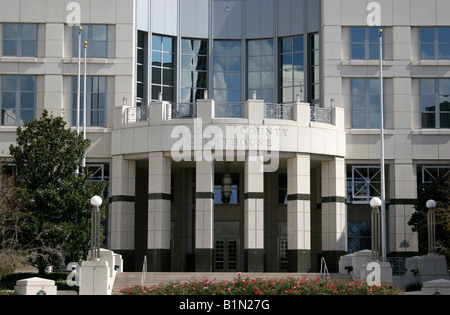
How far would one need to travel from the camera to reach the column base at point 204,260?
40.3 meters

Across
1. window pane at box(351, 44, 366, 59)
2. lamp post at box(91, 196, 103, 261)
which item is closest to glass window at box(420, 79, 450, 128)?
window pane at box(351, 44, 366, 59)

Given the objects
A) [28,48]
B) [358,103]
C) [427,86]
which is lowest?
[358,103]

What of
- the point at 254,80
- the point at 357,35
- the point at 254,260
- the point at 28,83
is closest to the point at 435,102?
the point at 357,35

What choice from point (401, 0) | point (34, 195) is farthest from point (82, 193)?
point (401, 0)

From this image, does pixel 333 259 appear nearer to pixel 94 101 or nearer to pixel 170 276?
pixel 170 276

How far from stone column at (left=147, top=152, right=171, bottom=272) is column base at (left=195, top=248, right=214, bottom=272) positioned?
1883 millimetres

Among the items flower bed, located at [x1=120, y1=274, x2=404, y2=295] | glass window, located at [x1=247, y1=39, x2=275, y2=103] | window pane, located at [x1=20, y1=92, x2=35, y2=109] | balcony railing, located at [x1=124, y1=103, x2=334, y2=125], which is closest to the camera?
flower bed, located at [x1=120, y1=274, x2=404, y2=295]

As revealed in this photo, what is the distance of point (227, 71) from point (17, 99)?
12.8 meters

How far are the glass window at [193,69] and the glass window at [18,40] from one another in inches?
355

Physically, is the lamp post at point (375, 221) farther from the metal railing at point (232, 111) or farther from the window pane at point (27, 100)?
the window pane at point (27, 100)

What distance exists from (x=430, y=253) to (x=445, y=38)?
14.6 metres

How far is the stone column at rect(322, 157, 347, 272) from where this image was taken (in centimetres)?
4244

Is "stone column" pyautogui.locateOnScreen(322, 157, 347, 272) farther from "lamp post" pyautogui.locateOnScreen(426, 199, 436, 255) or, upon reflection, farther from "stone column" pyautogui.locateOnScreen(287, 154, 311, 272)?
"lamp post" pyautogui.locateOnScreen(426, 199, 436, 255)

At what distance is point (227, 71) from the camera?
49250 millimetres
